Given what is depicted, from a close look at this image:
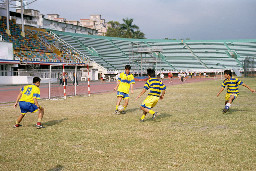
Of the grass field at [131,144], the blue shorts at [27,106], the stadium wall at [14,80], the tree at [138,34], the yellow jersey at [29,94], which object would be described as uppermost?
the tree at [138,34]

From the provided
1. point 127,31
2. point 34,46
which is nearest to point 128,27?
point 127,31

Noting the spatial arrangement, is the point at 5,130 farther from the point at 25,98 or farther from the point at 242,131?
the point at 242,131

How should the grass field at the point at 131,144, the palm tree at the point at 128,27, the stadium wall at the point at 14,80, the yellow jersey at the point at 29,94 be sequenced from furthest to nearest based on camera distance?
1. the palm tree at the point at 128,27
2. the stadium wall at the point at 14,80
3. the yellow jersey at the point at 29,94
4. the grass field at the point at 131,144

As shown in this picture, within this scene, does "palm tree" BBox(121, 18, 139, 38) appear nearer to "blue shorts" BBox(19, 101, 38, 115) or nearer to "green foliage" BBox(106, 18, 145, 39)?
"green foliage" BBox(106, 18, 145, 39)

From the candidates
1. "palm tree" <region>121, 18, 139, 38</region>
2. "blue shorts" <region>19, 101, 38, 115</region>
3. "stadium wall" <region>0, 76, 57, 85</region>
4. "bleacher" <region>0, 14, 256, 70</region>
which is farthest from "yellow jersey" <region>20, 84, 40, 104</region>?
"palm tree" <region>121, 18, 139, 38</region>

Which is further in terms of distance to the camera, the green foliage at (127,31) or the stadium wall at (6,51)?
the green foliage at (127,31)

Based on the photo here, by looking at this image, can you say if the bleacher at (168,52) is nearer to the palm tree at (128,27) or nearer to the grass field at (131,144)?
the palm tree at (128,27)

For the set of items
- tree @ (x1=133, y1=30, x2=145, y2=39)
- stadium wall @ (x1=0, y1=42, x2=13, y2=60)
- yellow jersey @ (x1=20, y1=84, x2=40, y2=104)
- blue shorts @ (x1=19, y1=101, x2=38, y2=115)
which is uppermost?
tree @ (x1=133, y1=30, x2=145, y2=39)

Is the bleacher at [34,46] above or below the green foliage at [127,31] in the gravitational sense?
below

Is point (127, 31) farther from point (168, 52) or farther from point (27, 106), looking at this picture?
point (27, 106)

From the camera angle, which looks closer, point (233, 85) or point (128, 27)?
point (233, 85)

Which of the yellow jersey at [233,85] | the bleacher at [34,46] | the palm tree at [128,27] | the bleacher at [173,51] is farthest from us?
the palm tree at [128,27]

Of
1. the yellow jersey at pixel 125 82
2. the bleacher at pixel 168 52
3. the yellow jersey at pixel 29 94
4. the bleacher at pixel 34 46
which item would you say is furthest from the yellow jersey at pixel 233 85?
the bleacher at pixel 168 52

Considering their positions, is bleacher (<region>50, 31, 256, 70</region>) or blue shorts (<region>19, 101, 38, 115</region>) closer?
blue shorts (<region>19, 101, 38, 115</region>)
